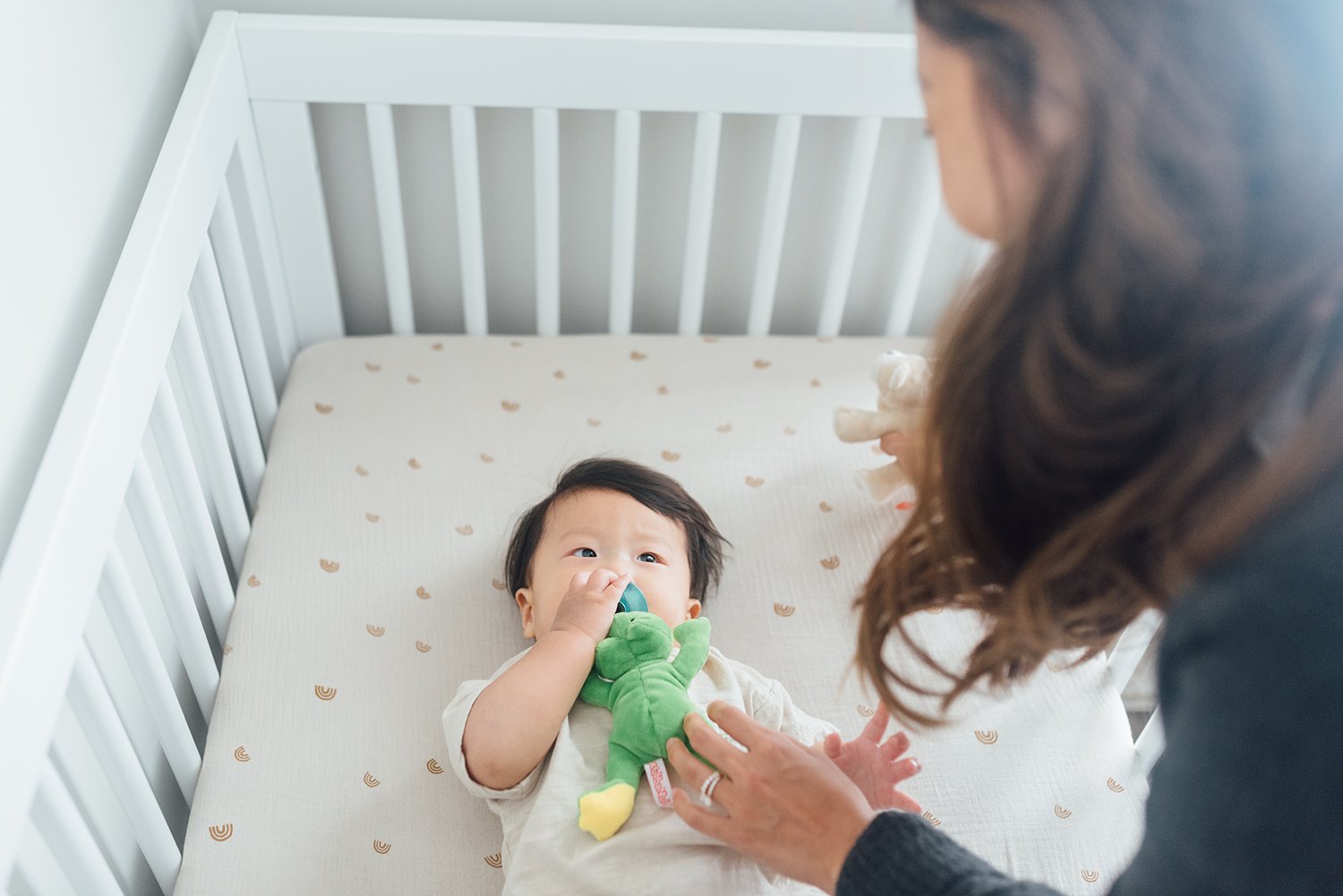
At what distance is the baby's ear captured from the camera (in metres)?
1.00

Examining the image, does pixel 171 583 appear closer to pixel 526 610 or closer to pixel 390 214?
pixel 526 610

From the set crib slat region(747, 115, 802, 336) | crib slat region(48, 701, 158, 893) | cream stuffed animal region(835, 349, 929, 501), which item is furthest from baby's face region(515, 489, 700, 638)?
crib slat region(747, 115, 802, 336)

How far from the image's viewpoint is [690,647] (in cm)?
92

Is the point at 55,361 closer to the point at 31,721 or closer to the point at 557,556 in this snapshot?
the point at 31,721

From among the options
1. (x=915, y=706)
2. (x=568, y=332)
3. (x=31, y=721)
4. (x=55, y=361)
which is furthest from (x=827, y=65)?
(x=31, y=721)

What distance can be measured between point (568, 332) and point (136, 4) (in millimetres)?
719

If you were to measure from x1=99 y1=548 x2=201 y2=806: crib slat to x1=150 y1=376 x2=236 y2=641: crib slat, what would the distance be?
0.13m

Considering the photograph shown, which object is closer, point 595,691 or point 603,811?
point 603,811

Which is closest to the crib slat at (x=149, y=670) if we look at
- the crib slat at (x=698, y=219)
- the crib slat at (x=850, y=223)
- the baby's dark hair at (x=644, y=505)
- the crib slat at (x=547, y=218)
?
the baby's dark hair at (x=644, y=505)

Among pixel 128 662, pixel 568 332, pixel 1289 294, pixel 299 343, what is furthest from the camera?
pixel 568 332

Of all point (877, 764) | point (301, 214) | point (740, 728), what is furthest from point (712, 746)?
point (301, 214)

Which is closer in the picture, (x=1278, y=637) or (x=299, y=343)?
(x=1278, y=637)

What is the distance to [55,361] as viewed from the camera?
800 mm

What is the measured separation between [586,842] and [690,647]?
0.18 m
